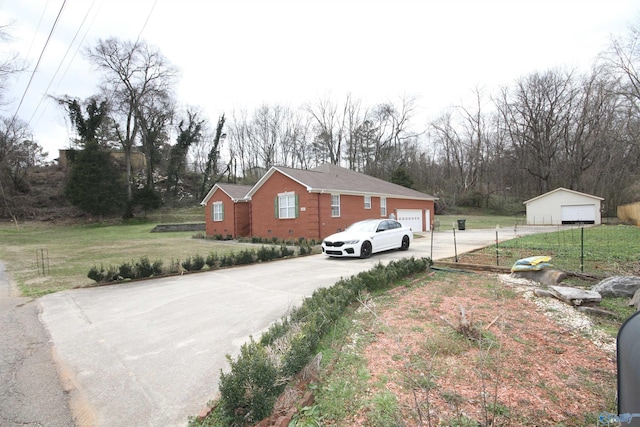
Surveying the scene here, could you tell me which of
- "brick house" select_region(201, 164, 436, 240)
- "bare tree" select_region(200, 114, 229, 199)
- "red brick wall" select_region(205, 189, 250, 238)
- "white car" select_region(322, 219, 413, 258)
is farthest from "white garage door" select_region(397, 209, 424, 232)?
"bare tree" select_region(200, 114, 229, 199)

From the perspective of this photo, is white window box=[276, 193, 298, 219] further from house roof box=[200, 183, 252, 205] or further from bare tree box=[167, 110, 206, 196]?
bare tree box=[167, 110, 206, 196]

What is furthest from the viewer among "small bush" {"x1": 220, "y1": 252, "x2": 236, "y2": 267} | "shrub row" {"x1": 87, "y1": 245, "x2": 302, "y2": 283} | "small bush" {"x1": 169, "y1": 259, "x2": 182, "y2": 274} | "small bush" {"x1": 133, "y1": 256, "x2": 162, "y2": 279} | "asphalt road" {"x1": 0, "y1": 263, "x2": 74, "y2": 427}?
"small bush" {"x1": 220, "y1": 252, "x2": 236, "y2": 267}

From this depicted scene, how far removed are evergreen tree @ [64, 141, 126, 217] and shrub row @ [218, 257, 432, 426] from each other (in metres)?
38.0

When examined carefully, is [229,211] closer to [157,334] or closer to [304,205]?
→ [304,205]

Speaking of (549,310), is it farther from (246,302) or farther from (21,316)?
(21,316)

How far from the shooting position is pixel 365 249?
39.1 ft

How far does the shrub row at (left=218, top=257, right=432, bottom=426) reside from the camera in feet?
8.72

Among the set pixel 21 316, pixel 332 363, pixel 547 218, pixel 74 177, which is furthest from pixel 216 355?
pixel 74 177

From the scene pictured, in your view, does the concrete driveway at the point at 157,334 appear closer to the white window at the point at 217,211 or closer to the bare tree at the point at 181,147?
the white window at the point at 217,211

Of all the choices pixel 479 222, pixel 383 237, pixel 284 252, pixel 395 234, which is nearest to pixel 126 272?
pixel 284 252

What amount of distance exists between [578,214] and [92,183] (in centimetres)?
4810

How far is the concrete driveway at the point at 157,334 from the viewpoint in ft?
10.4

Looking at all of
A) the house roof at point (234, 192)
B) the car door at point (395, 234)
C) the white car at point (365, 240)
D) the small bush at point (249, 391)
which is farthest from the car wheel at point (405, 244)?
the house roof at point (234, 192)

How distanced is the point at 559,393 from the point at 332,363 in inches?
82.0
